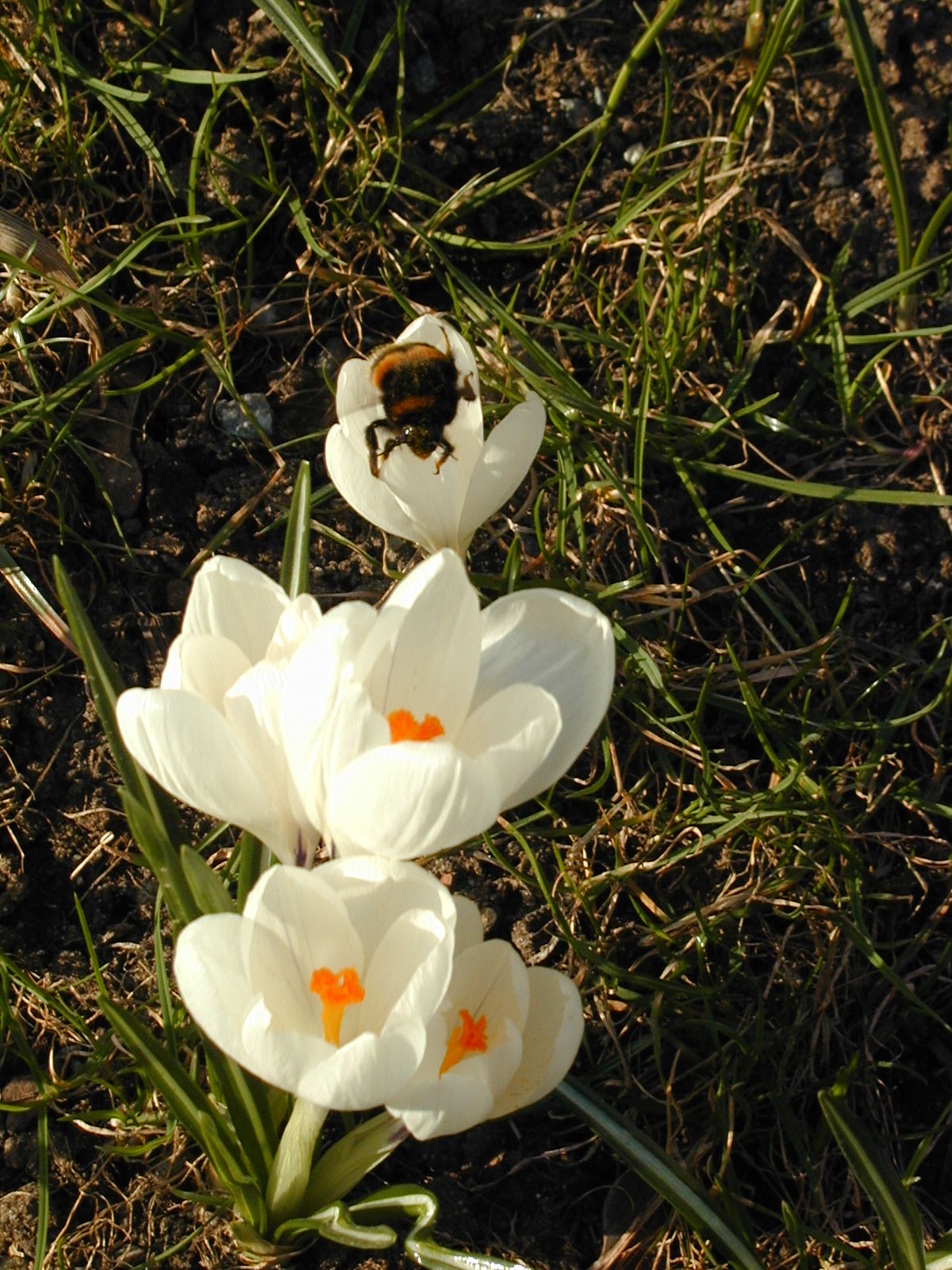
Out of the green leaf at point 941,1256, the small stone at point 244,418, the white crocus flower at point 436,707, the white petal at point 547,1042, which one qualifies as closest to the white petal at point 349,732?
the white crocus flower at point 436,707

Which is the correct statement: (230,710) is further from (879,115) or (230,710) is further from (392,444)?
(879,115)

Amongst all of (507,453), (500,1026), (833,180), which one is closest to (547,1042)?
(500,1026)

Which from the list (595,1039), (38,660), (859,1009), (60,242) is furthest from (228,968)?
(60,242)

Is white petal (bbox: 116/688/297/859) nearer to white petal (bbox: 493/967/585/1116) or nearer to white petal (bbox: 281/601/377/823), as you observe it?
white petal (bbox: 281/601/377/823)

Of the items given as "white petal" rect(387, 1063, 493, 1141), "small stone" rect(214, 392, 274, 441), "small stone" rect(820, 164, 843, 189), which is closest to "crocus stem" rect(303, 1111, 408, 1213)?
"white petal" rect(387, 1063, 493, 1141)

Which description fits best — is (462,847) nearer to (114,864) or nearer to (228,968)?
(114,864)
